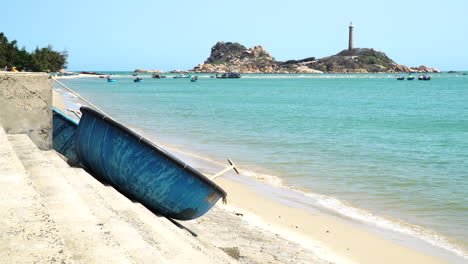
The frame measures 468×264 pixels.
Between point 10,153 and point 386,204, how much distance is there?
22.8 feet

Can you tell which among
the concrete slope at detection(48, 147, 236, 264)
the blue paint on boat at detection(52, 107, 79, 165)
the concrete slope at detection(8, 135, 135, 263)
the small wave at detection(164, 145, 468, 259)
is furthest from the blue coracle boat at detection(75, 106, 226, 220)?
the small wave at detection(164, 145, 468, 259)

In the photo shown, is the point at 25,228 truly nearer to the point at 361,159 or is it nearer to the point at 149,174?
the point at 149,174

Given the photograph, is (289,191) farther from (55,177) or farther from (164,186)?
(55,177)

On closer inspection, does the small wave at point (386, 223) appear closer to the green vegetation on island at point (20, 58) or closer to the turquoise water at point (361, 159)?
the turquoise water at point (361, 159)

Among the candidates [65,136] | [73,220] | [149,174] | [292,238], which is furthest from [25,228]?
[65,136]

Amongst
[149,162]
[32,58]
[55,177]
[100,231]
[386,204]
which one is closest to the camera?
[100,231]

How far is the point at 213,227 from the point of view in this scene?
684cm

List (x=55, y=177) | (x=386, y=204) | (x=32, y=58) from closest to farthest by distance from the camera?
(x=55, y=177), (x=386, y=204), (x=32, y=58)

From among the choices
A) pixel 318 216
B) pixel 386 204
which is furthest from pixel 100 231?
pixel 386 204

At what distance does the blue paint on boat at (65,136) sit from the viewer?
8.14 m

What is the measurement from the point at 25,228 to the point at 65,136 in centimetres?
569

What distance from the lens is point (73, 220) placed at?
3.56 metres

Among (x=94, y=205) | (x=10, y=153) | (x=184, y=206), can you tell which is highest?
(x=10, y=153)

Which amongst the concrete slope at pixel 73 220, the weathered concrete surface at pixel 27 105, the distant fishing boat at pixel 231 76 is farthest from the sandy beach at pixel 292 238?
the distant fishing boat at pixel 231 76
